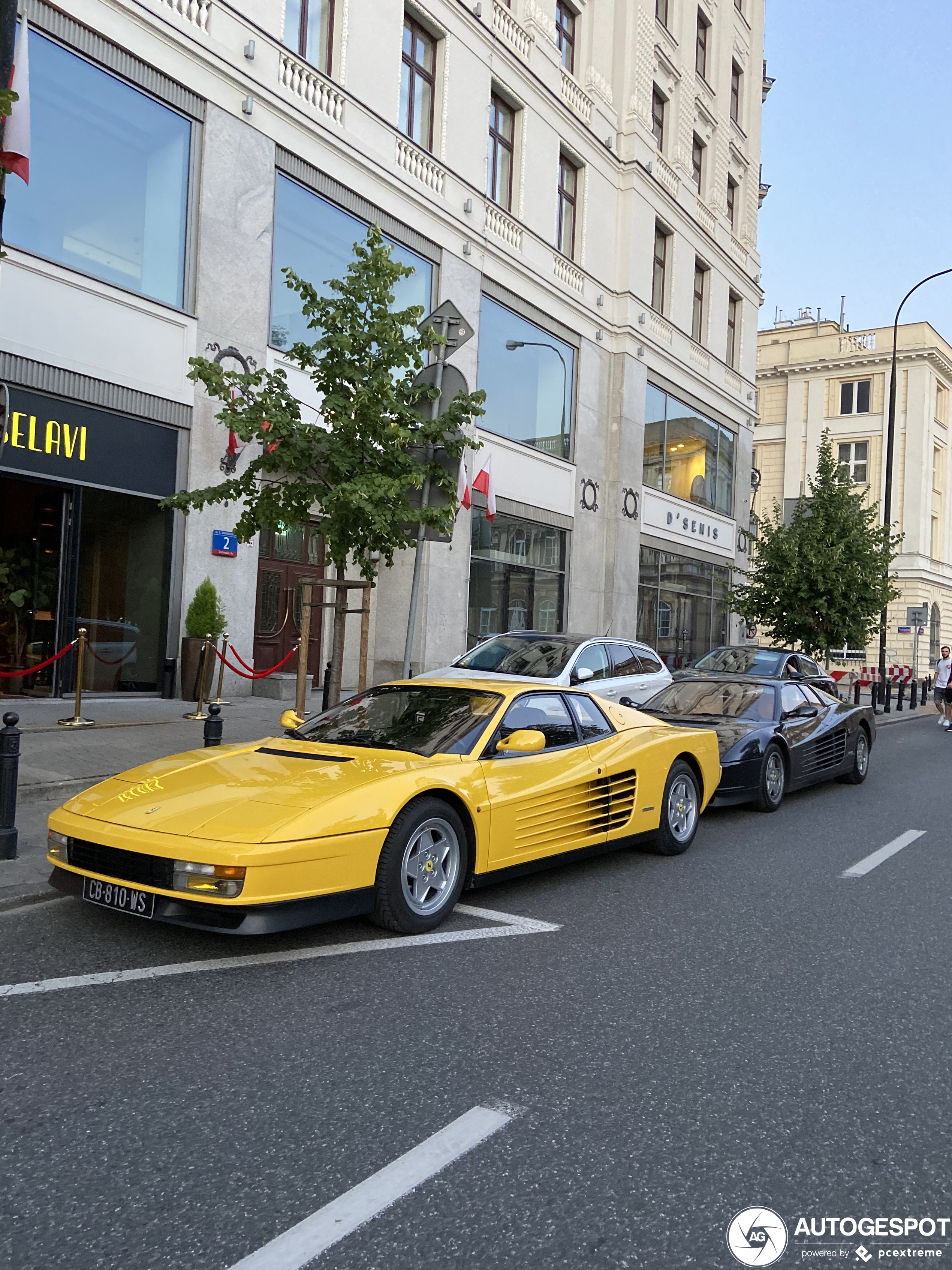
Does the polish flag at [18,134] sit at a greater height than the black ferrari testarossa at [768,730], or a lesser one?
greater

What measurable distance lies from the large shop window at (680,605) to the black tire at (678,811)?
17244 millimetres

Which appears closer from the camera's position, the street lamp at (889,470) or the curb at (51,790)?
the curb at (51,790)

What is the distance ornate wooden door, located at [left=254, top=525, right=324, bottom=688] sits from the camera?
54.7ft

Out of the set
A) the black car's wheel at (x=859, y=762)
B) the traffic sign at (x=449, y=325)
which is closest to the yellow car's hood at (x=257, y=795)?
the traffic sign at (x=449, y=325)

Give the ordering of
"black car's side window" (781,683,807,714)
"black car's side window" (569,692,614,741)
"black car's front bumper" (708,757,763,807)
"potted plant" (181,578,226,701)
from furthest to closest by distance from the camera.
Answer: "potted plant" (181,578,226,701)
"black car's side window" (781,683,807,714)
"black car's front bumper" (708,757,763,807)
"black car's side window" (569,692,614,741)

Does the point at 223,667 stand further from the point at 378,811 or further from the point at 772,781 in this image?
the point at 378,811

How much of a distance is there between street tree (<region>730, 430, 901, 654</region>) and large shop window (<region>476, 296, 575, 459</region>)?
5.46 meters

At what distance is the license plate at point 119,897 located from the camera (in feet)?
15.2

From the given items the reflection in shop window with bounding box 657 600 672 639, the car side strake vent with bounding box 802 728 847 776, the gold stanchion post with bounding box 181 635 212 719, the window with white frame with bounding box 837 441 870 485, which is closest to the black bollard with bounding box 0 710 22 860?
the gold stanchion post with bounding box 181 635 212 719

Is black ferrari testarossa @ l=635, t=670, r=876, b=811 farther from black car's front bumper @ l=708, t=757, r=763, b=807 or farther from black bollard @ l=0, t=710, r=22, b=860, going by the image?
black bollard @ l=0, t=710, r=22, b=860

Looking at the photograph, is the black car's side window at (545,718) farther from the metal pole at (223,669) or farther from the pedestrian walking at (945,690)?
the pedestrian walking at (945,690)

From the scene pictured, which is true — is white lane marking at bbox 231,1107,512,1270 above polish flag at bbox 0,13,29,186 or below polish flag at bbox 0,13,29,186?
below

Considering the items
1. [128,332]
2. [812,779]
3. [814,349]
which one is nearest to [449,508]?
[812,779]

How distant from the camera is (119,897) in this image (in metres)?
4.73
